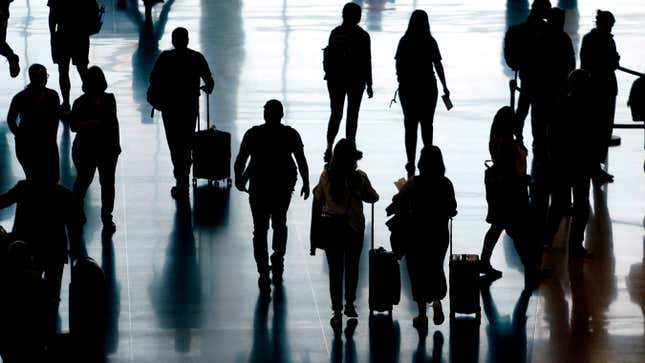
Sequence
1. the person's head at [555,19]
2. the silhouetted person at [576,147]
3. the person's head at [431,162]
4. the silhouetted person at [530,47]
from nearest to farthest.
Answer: the person's head at [431,162], the silhouetted person at [576,147], the person's head at [555,19], the silhouetted person at [530,47]

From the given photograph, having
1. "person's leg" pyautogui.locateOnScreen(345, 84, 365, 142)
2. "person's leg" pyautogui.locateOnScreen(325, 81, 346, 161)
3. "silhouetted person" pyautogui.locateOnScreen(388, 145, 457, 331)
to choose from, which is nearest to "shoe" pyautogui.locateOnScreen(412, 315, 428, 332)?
"silhouetted person" pyautogui.locateOnScreen(388, 145, 457, 331)

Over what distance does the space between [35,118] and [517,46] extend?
6206 millimetres

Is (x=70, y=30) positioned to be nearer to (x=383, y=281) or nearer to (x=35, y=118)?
(x=35, y=118)

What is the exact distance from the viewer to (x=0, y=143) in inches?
792

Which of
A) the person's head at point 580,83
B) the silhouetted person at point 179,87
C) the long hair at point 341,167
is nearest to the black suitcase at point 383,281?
the long hair at point 341,167

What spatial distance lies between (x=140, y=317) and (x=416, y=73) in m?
5.89

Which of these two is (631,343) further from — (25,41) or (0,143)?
(25,41)

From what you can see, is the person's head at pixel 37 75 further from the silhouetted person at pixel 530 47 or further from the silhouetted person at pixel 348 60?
the silhouetted person at pixel 530 47

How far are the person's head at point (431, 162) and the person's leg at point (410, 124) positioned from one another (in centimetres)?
546

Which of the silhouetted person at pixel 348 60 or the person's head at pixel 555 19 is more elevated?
the person's head at pixel 555 19

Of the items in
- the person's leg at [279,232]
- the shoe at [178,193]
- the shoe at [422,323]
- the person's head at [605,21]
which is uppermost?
the person's head at [605,21]

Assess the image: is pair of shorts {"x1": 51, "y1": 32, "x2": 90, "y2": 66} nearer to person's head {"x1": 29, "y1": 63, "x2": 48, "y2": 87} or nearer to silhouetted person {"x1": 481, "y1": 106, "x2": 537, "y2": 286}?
person's head {"x1": 29, "y1": 63, "x2": 48, "y2": 87}

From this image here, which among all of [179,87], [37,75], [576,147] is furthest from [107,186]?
[576,147]

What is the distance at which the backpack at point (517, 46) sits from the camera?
19.0m
